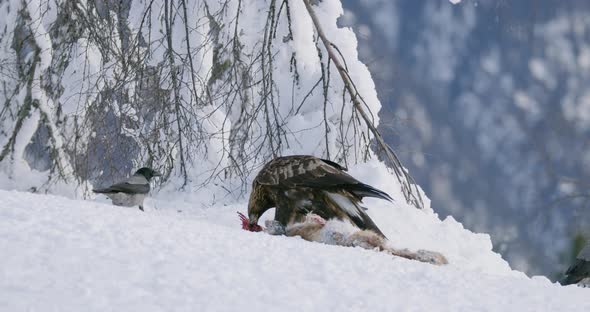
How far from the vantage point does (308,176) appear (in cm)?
382

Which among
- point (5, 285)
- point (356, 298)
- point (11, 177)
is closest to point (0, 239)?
point (5, 285)

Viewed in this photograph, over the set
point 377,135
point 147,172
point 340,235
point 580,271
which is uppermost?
point 377,135

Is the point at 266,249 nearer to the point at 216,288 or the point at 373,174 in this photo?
the point at 216,288

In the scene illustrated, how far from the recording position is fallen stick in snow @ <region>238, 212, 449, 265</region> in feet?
9.69

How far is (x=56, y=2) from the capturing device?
4.80m

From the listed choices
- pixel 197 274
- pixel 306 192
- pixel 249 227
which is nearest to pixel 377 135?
pixel 306 192

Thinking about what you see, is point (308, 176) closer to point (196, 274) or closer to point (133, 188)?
point (133, 188)

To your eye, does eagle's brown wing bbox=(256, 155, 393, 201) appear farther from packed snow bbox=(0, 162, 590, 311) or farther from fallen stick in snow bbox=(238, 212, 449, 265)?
packed snow bbox=(0, 162, 590, 311)

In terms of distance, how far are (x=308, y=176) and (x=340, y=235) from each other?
25.1 inches

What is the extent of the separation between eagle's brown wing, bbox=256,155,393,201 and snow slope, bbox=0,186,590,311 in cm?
144

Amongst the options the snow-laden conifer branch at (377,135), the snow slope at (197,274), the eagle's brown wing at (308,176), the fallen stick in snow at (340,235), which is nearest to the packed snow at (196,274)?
the snow slope at (197,274)

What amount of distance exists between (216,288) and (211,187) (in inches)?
187

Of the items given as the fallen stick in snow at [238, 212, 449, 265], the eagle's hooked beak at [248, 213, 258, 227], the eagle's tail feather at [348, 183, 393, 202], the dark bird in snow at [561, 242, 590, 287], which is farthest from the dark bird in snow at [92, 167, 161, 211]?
the dark bird in snow at [561, 242, 590, 287]

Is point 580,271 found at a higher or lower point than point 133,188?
higher
